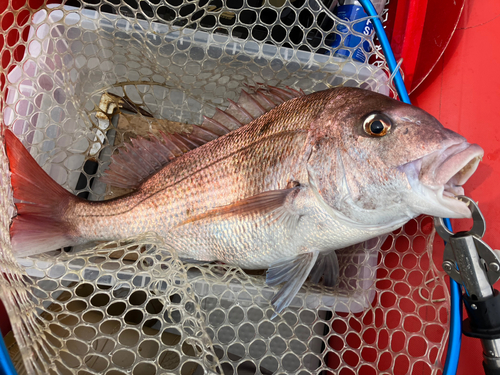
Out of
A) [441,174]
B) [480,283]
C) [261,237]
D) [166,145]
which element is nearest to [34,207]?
[166,145]

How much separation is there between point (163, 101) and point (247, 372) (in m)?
1.46

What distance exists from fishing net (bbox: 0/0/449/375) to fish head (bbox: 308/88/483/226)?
341 millimetres

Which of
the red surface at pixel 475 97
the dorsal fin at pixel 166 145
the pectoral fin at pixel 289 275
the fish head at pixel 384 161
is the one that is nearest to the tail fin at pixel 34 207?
the dorsal fin at pixel 166 145

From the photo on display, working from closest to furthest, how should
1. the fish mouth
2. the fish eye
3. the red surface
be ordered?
the fish mouth, the fish eye, the red surface

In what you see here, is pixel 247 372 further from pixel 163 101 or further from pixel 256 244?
pixel 163 101

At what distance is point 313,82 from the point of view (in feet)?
5.05

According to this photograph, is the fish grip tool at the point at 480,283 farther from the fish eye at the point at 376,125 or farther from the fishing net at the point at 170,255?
the fish eye at the point at 376,125

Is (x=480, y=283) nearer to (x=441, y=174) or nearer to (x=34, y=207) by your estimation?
(x=441, y=174)

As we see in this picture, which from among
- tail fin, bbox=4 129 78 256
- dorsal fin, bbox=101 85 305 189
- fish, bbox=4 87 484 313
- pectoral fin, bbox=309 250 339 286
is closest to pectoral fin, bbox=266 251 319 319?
fish, bbox=4 87 484 313

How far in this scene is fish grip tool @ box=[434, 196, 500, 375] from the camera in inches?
29.9

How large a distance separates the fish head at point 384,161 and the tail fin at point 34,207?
946 mm

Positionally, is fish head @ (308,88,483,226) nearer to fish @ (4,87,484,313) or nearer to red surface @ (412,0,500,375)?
fish @ (4,87,484,313)

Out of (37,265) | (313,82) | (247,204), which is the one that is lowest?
(37,265)

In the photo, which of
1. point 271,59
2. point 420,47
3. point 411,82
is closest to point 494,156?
point 411,82
